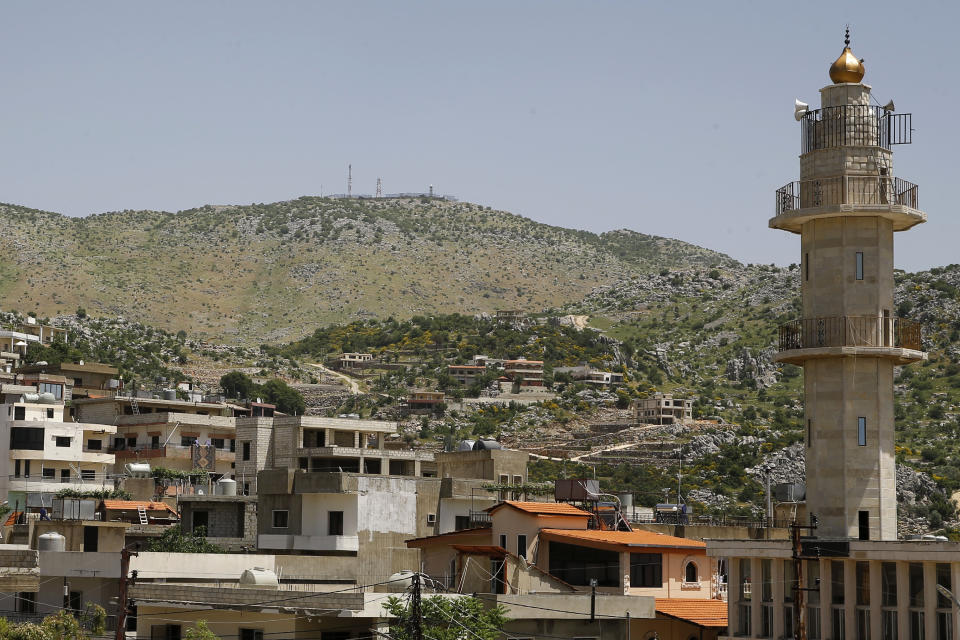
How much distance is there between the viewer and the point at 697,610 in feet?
190

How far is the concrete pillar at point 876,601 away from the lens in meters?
46.5

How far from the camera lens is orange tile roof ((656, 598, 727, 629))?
182ft

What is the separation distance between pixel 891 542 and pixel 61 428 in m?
65.7

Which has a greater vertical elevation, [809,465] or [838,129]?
[838,129]

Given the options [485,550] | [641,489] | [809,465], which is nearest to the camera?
[809,465]

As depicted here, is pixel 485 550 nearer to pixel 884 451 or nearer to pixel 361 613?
pixel 361 613

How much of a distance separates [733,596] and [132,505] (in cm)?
3855

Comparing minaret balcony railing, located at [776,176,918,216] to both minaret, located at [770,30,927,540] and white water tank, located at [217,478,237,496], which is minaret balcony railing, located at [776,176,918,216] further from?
white water tank, located at [217,478,237,496]

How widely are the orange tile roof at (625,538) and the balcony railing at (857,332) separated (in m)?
11.7

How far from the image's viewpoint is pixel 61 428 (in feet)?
327

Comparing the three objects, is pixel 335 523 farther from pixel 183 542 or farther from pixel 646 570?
pixel 646 570

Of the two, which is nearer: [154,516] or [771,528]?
[771,528]

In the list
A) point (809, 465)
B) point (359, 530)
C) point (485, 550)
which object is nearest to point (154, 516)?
point (359, 530)

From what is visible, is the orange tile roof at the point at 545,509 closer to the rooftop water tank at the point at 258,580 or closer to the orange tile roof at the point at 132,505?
the rooftop water tank at the point at 258,580
